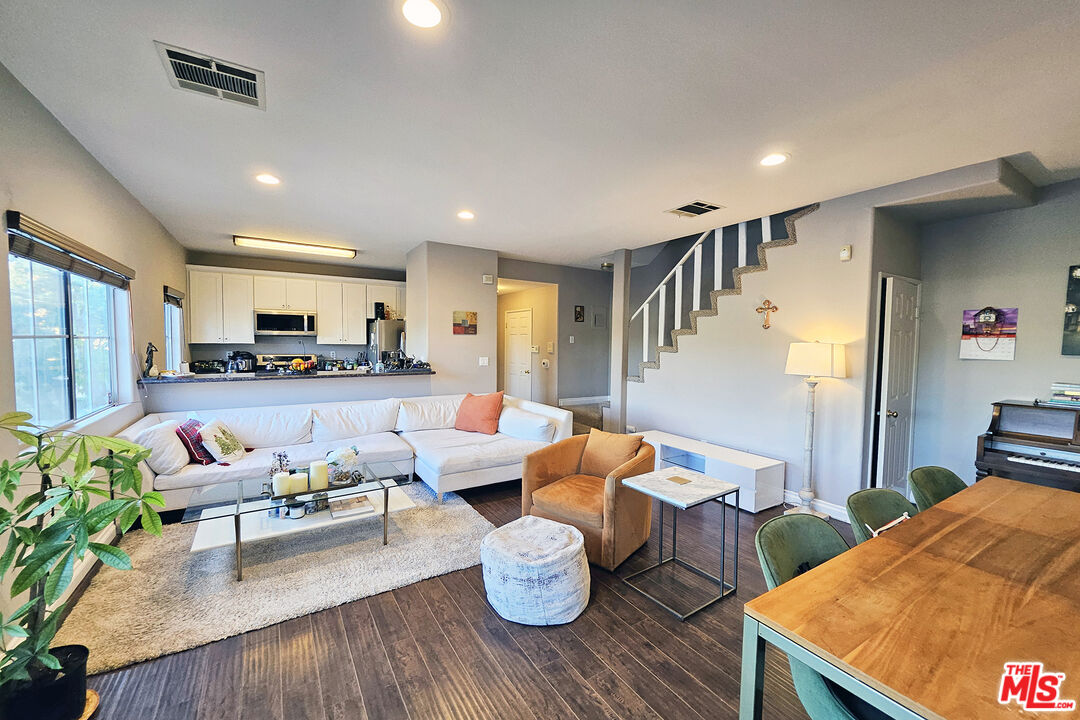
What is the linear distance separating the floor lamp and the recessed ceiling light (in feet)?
10.9

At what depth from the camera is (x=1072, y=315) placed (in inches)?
122

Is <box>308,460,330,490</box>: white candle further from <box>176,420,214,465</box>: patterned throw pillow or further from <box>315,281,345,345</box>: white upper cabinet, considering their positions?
<box>315,281,345,345</box>: white upper cabinet

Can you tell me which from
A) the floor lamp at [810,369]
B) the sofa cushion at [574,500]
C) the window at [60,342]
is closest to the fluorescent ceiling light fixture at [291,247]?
the window at [60,342]

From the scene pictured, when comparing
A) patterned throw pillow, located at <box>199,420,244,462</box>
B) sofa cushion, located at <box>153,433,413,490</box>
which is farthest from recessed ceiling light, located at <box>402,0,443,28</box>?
patterned throw pillow, located at <box>199,420,244,462</box>

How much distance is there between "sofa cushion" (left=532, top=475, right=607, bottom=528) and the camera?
8.39 ft

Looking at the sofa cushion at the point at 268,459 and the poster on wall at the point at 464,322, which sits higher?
the poster on wall at the point at 464,322

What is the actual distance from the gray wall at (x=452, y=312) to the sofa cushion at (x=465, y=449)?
1135 millimetres

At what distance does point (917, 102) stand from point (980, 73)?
233 mm

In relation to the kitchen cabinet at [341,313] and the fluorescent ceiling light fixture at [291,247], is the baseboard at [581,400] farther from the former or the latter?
the fluorescent ceiling light fixture at [291,247]

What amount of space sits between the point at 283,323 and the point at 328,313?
0.62m

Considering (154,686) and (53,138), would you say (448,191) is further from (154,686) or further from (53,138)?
(154,686)

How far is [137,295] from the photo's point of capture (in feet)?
12.0

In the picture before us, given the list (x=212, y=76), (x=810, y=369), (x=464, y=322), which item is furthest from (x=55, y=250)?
(x=810, y=369)

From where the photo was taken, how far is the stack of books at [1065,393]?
9.75 ft
